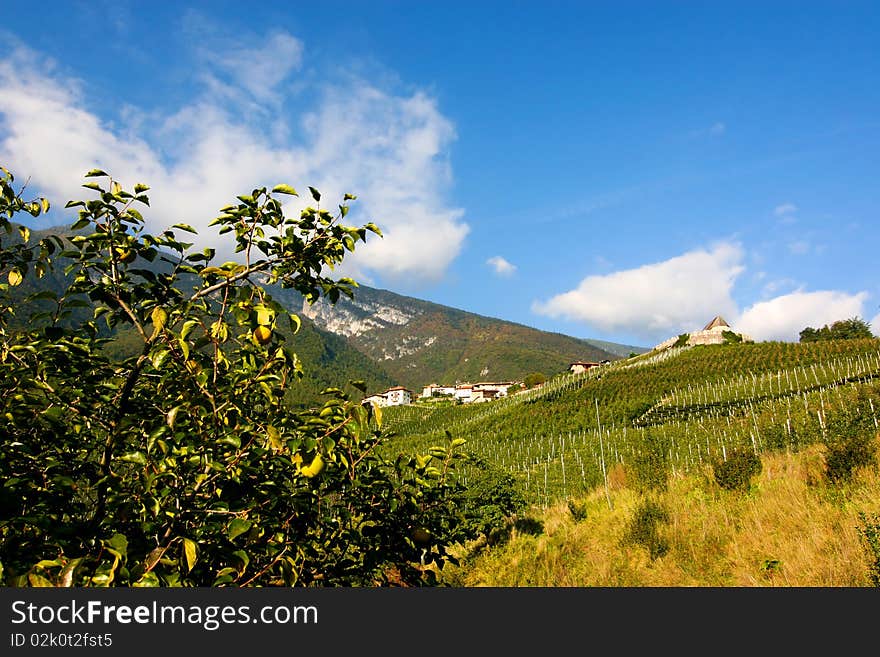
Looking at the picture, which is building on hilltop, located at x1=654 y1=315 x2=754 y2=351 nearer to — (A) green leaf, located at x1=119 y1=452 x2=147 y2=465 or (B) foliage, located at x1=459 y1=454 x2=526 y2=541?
(B) foliage, located at x1=459 y1=454 x2=526 y2=541

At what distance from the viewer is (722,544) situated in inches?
288

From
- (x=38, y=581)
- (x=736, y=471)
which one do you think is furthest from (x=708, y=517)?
(x=38, y=581)

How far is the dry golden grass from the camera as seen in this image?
5.89 metres

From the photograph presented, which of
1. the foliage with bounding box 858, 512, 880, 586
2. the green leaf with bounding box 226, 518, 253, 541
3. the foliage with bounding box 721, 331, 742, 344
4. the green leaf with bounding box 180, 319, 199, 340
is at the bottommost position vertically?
the foliage with bounding box 858, 512, 880, 586

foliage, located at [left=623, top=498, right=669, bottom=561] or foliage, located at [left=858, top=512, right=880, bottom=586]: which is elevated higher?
foliage, located at [left=858, top=512, right=880, bottom=586]

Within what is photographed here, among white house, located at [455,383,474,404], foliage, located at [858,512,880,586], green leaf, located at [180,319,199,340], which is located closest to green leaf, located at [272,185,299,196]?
green leaf, located at [180,319,199,340]

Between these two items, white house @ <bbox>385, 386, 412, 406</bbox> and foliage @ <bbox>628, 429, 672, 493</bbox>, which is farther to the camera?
white house @ <bbox>385, 386, 412, 406</bbox>

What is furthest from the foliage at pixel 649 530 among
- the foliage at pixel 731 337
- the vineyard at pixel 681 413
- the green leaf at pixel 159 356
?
the foliage at pixel 731 337

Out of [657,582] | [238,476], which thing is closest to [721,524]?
[657,582]

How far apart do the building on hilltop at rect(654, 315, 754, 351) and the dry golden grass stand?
72.1 metres

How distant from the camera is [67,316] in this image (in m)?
2.44

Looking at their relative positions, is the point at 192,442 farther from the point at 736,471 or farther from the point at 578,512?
the point at 736,471

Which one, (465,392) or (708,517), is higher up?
(465,392)

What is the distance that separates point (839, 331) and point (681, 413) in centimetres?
6307
